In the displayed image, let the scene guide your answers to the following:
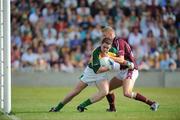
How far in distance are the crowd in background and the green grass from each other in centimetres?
279

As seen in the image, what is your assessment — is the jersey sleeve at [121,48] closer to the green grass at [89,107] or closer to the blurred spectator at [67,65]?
the green grass at [89,107]

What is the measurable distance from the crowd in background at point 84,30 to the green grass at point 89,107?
279 cm

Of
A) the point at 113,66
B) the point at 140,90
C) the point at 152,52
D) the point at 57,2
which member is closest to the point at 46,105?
the point at 113,66

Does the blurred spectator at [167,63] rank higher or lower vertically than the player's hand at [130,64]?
lower

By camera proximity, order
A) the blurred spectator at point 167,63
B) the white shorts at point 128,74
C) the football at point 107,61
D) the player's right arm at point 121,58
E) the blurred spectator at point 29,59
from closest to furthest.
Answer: the player's right arm at point 121,58
the football at point 107,61
the white shorts at point 128,74
the blurred spectator at point 167,63
the blurred spectator at point 29,59

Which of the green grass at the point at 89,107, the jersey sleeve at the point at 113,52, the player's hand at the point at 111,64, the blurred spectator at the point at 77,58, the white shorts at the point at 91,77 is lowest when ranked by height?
the green grass at the point at 89,107

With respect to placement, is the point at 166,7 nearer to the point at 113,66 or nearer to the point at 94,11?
the point at 94,11

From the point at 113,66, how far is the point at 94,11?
14824 mm

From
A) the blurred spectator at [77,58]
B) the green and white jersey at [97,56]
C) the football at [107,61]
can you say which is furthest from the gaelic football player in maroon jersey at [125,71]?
the blurred spectator at [77,58]

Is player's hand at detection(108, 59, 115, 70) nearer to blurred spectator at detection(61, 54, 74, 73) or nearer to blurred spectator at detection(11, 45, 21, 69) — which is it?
blurred spectator at detection(61, 54, 74, 73)

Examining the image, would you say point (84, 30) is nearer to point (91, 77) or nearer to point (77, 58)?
point (77, 58)

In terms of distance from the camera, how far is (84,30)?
2983cm

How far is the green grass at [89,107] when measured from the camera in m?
15.1

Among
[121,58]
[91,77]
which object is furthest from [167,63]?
[121,58]
